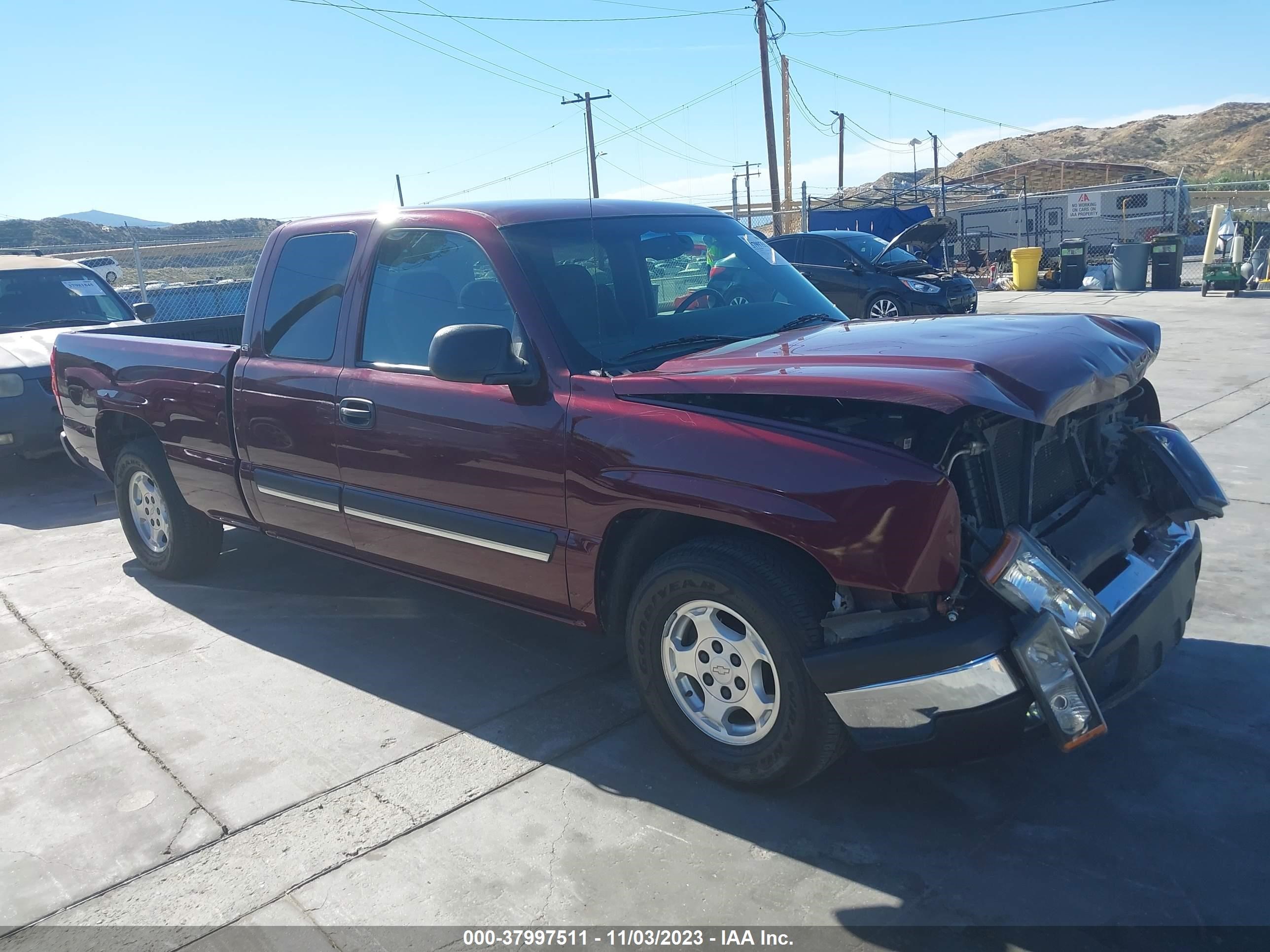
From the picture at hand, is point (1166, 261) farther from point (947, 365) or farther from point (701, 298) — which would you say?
point (947, 365)

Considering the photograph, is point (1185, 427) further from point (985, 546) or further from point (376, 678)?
point (376, 678)

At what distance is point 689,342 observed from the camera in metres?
3.75

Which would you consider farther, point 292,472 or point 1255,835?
point 292,472

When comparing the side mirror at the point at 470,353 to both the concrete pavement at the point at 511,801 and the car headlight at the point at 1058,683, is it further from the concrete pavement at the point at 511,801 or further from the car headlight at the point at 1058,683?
the car headlight at the point at 1058,683

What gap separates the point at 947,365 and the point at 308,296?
9.82 feet

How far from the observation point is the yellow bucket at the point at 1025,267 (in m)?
21.0

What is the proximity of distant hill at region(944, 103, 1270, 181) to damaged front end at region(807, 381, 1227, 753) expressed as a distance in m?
63.6

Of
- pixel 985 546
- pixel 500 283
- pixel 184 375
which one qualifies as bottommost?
pixel 985 546

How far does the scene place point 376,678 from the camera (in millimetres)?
4328

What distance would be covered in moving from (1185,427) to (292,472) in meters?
6.66

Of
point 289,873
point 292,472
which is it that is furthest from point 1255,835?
point 292,472

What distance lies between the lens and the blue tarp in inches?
1006

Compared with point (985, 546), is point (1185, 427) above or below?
below

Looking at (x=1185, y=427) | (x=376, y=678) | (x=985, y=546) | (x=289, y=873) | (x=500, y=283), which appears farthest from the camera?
(x=1185, y=427)
